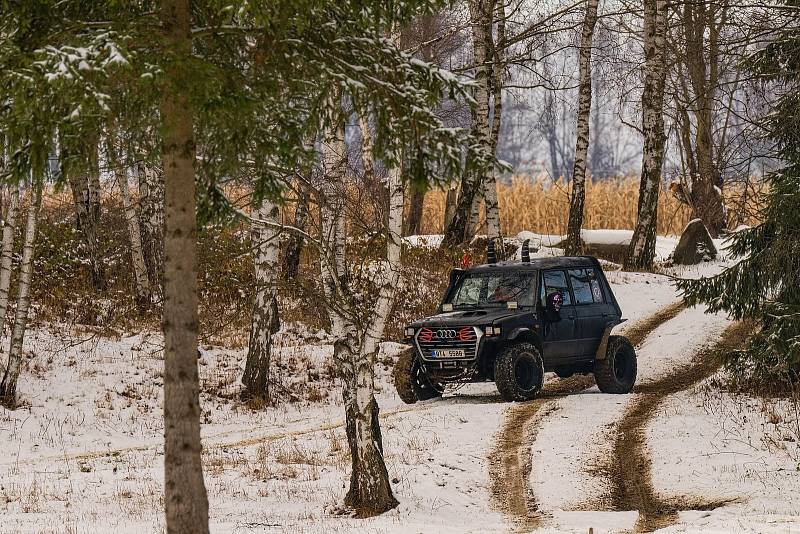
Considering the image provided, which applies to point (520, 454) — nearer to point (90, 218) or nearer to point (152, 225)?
point (152, 225)

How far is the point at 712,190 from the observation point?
32.1 meters

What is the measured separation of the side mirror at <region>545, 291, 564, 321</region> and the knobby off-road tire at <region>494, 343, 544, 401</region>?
0.59 metres

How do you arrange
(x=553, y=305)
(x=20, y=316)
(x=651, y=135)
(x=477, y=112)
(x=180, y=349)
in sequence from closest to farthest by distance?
(x=180, y=349)
(x=553, y=305)
(x=20, y=316)
(x=477, y=112)
(x=651, y=135)

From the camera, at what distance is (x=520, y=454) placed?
42.9ft

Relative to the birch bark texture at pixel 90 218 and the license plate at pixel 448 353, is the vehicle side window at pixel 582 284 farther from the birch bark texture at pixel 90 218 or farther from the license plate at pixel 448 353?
the birch bark texture at pixel 90 218

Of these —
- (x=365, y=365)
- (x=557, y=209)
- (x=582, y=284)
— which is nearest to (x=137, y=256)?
(x=582, y=284)

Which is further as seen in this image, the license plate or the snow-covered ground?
the license plate

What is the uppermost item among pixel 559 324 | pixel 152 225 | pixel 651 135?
pixel 651 135

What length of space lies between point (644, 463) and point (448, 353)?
139 inches

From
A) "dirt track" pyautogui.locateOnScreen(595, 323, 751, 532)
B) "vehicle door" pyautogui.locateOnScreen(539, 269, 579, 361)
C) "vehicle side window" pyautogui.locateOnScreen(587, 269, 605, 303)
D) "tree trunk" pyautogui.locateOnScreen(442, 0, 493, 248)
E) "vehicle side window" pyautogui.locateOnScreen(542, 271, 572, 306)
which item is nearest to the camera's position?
"dirt track" pyautogui.locateOnScreen(595, 323, 751, 532)

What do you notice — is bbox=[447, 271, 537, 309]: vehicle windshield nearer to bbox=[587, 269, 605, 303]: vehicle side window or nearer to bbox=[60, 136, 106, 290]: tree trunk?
bbox=[587, 269, 605, 303]: vehicle side window

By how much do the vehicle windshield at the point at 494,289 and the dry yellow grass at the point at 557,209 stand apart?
51.2 ft

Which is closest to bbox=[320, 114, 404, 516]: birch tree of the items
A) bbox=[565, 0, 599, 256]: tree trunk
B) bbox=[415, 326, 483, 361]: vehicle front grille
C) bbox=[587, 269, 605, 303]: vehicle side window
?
bbox=[415, 326, 483, 361]: vehicle front grille

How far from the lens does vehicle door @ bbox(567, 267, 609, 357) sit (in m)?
16.4
